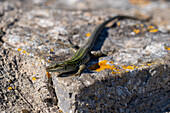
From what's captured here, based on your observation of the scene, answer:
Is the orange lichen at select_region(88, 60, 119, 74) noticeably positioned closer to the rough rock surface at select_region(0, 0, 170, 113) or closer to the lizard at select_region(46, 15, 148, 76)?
the rough rock surface at select_region(0, 0, 170, 113)

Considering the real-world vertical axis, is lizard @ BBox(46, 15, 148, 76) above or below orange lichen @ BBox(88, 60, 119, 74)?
above

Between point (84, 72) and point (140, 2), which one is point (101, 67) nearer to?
point (84, 72)

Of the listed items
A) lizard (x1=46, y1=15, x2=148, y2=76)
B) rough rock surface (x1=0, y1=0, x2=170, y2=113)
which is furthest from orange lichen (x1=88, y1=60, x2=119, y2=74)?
lizard (x1=46, y1=15, x2=148, y2=76)

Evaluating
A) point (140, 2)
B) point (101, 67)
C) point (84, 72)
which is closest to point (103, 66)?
point (101, 67)

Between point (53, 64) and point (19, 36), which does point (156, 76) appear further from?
point (19, 36)

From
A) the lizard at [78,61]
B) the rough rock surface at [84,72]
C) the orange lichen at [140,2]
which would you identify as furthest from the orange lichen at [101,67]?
the orange lichen at [140,2]

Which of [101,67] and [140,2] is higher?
[140,2]

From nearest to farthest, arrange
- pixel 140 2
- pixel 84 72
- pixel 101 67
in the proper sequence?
pixel 84 72 → pixel 101 67 → pixel 140 2

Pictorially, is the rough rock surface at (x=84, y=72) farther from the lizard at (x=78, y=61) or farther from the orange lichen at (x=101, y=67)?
the lizard at (x=78, y=61)

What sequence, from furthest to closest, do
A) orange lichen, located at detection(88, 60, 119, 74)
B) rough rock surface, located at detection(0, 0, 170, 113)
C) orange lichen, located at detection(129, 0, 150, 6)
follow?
orange lichen, located at detection(129, 0, 150, 6) < orange lichen, located at detection(88, 60, 119, 74) < rough rock surface, located at detection(0, 0, 170, 113)
